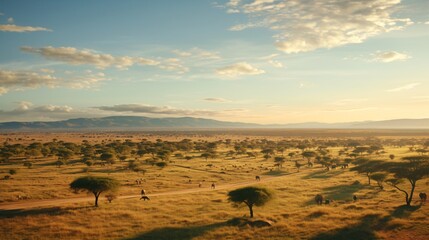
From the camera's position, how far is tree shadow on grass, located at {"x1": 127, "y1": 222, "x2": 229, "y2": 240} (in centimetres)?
4312

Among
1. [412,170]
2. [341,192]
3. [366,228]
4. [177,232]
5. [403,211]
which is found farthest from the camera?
[341,192]

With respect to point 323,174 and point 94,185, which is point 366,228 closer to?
point 94,185

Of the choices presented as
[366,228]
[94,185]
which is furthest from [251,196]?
[94,185]

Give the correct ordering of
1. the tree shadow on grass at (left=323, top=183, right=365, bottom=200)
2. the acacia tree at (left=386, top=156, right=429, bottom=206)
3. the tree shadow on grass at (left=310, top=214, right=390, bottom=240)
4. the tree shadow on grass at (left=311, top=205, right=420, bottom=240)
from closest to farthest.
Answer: the tree shadow on grass at (left=310, top=214, right=390, bottom=240) < the tree shadow on grass at (left=311, top=205, right=420, bottom=240) < the acacia tree at (left=386, top=156, right=429, bottom=206) < the tree shadow on grass at (left=323, top=183, right=365, bottom=200)

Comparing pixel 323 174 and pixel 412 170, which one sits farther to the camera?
pixel 323 174

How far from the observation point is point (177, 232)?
4472 centimetres

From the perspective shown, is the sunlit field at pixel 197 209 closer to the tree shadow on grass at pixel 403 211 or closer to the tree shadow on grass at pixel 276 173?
the tree shadow on grass at pixel 403 211

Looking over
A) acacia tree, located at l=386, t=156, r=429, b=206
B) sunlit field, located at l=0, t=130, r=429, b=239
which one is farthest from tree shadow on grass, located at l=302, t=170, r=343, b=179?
acacia tree, located at l=386, t=156, r=429, b=206

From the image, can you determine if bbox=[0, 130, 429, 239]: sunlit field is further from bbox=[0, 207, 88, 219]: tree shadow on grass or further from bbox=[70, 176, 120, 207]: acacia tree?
bbox=[70, 176, 120, 207]: acacia tree

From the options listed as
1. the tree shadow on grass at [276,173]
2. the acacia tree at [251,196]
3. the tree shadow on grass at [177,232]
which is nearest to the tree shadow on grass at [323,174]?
the tree shadow on grass at [276,173]

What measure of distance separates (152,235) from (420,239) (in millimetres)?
31892

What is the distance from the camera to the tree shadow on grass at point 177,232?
4312 cm

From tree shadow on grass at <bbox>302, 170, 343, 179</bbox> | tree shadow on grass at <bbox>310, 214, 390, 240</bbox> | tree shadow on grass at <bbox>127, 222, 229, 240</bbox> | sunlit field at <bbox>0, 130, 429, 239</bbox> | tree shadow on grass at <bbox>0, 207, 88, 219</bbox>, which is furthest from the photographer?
tree shadow on grass at <bbox>302, 170, 343, 179</bbox>

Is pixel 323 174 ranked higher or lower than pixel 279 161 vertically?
lower
